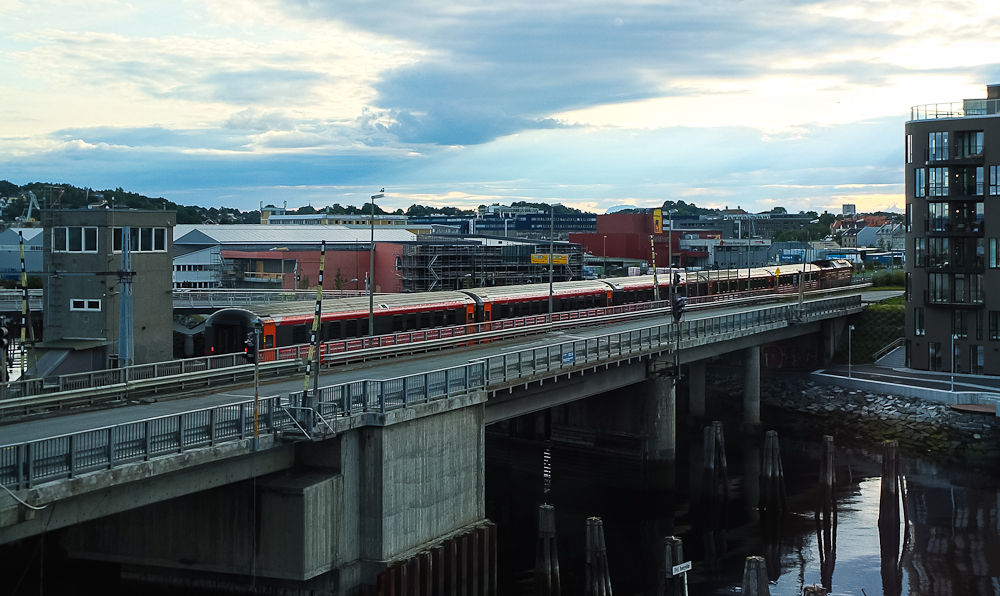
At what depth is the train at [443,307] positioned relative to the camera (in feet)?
151

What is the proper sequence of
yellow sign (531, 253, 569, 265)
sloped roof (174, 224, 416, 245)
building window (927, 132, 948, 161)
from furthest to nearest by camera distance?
sloped roof (174, 224, 416, 245)
yellow sign (531, 253, 569, 265)
building window (927, 132, 948, 161)

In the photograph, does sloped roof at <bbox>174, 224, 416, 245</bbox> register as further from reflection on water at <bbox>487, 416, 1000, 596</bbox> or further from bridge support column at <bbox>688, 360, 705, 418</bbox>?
reflection on water at <bbox>487, 416, 1000, 596</bbox>

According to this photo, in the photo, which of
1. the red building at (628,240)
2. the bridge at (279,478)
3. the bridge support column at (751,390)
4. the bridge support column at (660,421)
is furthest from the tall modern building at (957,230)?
the red building at (628,240)

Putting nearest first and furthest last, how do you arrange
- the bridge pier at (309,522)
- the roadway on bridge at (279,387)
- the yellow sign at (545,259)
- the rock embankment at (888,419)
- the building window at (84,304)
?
the roadway on bridge at (279,387), the bridge pier at (309,522), the building window at (84,304), the rock embankment at (888,419), the yellow sign at (545,259)

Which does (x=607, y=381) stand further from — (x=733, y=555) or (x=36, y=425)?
(x=36, y=425)

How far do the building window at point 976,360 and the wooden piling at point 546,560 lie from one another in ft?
157

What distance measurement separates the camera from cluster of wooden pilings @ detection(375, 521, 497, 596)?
29.8 m

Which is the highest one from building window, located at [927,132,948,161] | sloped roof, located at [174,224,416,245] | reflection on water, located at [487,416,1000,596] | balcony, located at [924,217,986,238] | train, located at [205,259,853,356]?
building window, located at [927,132,948,161]

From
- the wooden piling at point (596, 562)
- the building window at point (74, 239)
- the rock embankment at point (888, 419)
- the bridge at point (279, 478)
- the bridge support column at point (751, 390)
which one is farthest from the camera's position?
the bridge support column at point (751, 390)

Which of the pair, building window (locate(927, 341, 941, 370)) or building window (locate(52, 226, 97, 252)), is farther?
building window (locate(927, 341, 941, 370))

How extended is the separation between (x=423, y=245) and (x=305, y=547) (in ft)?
237

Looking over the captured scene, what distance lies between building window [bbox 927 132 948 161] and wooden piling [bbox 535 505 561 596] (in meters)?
49.4

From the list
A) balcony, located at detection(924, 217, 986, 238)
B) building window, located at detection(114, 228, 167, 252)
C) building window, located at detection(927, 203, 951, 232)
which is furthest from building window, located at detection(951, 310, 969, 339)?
building window, located at detection(114, 228, 167, 252)

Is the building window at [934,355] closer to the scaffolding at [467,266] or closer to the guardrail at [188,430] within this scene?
the scaffolding at [467,266]
